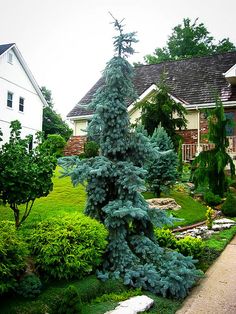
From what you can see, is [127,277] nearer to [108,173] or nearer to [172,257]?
[172,257]

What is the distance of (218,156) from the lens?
15.4 meters

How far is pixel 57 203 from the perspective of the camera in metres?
11.8

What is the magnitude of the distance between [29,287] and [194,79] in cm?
2215

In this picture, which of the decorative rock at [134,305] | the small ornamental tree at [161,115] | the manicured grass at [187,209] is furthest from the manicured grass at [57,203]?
the small ornamental tree at [161,115]

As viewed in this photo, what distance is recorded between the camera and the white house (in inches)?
986

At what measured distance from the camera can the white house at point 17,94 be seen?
25.0 m

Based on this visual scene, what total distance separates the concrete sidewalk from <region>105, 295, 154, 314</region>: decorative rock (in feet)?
1.72

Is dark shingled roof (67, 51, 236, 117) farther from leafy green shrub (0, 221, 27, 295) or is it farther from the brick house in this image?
leafy green shrub (0, 221, 27, 295)

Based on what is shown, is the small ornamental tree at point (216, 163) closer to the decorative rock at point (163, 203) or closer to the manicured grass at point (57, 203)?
the decorative rock at point (163, 203)

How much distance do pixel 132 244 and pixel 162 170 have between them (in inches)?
296

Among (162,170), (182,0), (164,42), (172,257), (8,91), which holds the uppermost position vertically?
(164,42)

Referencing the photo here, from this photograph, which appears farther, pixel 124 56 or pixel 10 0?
pixel 10 0

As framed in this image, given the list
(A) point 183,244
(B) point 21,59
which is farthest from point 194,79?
(A) point 183,244

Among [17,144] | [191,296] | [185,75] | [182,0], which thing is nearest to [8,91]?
[185,75]
